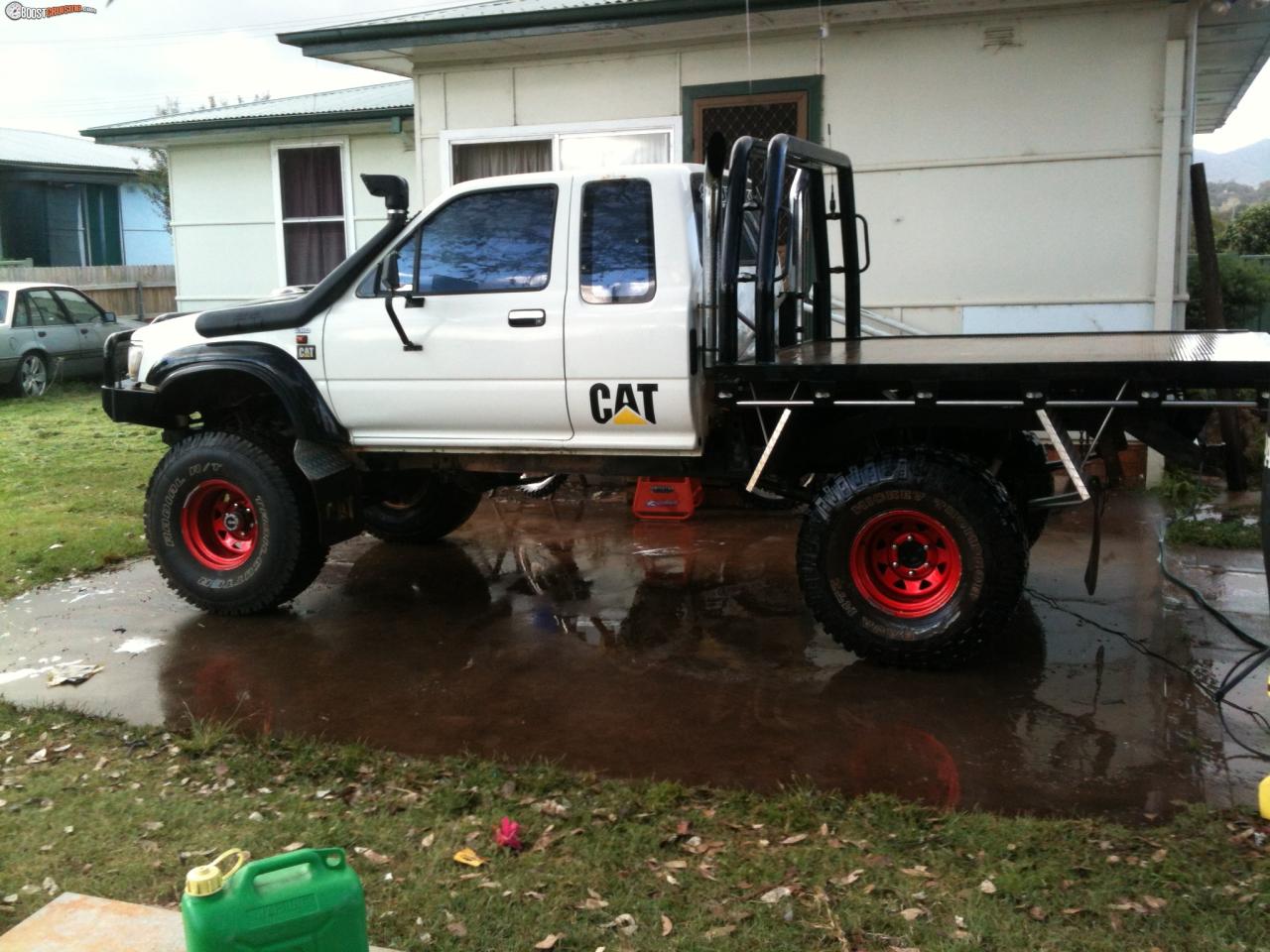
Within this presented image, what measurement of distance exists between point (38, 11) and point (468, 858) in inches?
431

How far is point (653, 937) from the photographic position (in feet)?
11.0

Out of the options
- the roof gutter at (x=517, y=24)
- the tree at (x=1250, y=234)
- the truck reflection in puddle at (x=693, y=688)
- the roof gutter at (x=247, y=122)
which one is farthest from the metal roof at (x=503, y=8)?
the tree at (x=1250, y=234)

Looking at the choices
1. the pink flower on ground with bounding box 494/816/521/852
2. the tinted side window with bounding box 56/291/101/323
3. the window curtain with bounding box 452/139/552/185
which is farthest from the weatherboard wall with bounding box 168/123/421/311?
the pink flower on ground with bounding box 494/816/521/852

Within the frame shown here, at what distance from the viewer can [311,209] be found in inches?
552

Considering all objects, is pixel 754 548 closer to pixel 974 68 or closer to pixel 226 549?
pixel 226 549

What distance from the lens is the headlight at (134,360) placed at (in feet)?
22.5

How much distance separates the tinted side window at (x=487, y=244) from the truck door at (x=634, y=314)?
0.20 metres

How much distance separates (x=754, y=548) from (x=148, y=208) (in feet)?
98.4

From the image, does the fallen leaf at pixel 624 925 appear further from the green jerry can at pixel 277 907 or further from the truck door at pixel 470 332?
the truck door at pixel 470 332

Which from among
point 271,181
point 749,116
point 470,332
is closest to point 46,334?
point 271,181

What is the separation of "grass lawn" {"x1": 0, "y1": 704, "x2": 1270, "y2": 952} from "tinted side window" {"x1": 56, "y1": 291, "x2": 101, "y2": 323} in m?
15.4

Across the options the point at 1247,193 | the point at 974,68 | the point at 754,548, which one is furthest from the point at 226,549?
the point at 1247,193

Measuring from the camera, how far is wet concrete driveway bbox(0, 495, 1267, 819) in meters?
4.55

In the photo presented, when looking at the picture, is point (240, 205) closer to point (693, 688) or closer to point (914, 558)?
point (693, 688)
